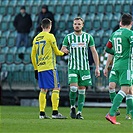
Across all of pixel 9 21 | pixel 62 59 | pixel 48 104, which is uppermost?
pixel 9 21

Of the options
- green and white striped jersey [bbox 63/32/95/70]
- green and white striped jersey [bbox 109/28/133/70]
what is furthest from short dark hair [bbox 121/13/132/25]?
green and white striped jersey [bbox 63/32/95/70]

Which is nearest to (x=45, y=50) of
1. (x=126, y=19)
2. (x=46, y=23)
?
(x=46, y=23)

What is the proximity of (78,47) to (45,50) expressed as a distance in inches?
26.5

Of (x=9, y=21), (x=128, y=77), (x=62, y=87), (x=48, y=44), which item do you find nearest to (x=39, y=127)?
(x=128, y=77)

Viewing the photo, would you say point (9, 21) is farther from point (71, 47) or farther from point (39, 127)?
point (39, 127)

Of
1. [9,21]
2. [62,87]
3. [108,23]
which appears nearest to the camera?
[62,87]

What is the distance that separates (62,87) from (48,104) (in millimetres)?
749

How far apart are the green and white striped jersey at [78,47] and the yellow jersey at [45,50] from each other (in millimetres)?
364

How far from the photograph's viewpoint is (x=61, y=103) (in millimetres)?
20609

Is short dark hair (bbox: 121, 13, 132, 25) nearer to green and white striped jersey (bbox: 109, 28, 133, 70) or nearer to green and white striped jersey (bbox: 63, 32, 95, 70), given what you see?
green and white striped jersey (bbox: 109, 28, 133, 70)

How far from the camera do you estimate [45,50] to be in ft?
40.8

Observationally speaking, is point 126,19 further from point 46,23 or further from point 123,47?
point 46,23

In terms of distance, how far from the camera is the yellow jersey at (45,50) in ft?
40.5

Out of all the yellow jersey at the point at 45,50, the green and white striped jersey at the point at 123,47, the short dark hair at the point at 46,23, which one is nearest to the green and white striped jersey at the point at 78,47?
the yellow jersey at the point at 45,50
